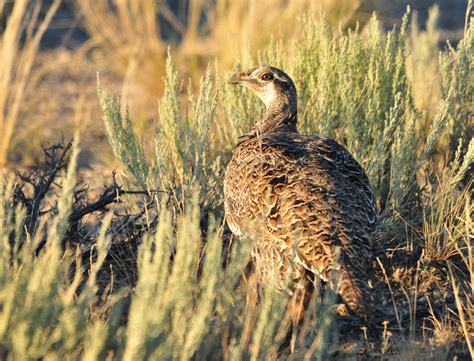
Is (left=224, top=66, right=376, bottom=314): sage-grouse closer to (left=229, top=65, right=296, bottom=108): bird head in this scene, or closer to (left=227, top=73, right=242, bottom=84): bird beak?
(left=229, top=65, right=296, bottom=108): bird head

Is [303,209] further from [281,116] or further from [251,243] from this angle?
[281,116]

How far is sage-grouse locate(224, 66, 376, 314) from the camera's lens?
12.3 ft

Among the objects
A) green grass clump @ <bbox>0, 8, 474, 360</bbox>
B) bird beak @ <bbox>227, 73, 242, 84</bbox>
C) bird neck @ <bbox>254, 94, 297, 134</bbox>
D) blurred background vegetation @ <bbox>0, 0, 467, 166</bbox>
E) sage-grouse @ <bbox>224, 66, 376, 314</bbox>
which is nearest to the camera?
green grass clump @ <bbox>0, 8, 474, 360</bbox>

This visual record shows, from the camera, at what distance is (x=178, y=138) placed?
504 centimetres

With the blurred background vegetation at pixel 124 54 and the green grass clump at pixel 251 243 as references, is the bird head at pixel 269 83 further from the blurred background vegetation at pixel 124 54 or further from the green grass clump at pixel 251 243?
the blurred background vegetation at pixel 124 54

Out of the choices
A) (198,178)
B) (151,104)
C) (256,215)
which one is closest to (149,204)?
(198,178)

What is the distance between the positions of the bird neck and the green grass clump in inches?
8.6

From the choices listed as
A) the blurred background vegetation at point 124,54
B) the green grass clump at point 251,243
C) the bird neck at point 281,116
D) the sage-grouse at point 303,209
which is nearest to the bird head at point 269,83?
the bird neck at point 281,116

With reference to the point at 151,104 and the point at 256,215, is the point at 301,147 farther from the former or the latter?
the point at 151,104

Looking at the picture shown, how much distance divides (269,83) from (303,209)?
1.43 metres

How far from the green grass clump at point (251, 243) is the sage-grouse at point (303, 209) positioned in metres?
0.17

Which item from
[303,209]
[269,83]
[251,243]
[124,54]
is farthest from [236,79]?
[124,54]

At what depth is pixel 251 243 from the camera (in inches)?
116

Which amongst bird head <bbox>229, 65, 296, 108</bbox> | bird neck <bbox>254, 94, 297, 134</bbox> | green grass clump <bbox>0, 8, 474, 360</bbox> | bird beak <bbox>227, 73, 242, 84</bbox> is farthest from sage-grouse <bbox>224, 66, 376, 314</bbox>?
bird beak <bbox>227, 73, 242, 84</bbox>
